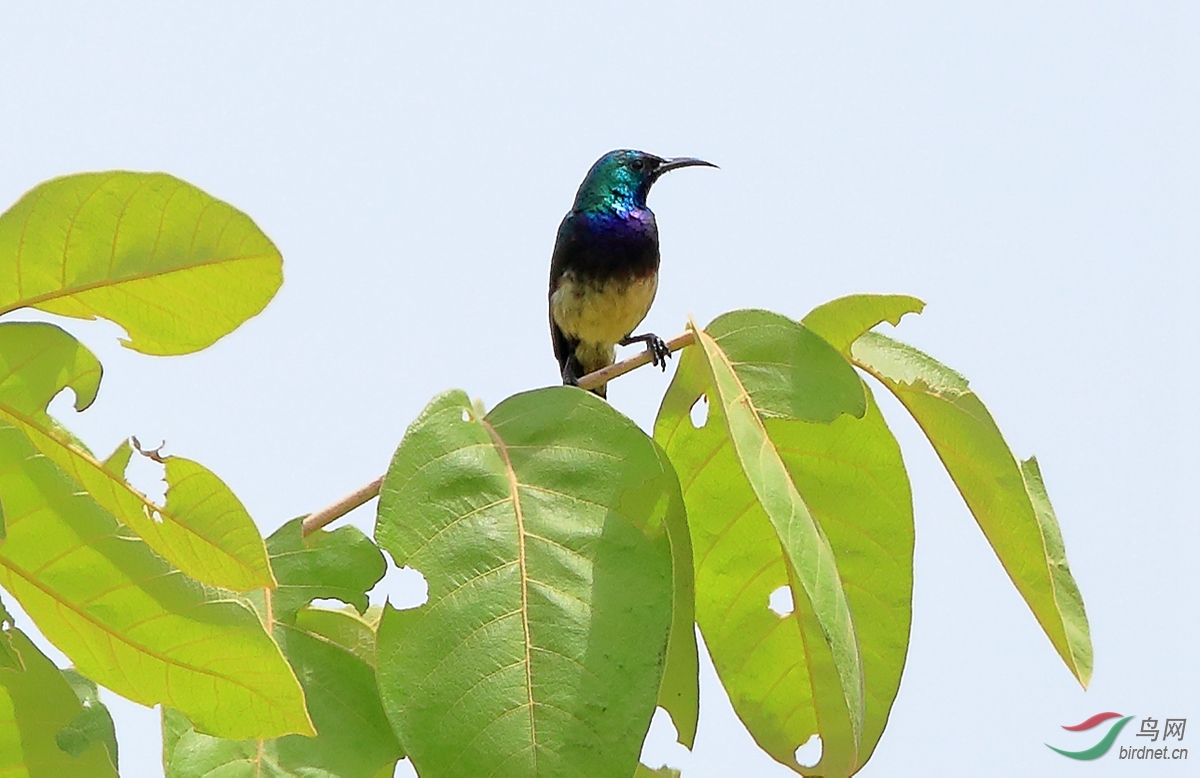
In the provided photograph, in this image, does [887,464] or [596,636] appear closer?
[596,636]

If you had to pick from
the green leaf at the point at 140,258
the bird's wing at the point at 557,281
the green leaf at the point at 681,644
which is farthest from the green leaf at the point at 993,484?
the bird's wing at the point at 557,281

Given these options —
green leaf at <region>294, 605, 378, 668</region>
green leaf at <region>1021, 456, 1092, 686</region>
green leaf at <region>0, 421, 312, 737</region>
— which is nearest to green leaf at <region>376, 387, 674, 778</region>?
green leaf at <region>0, 421, 312, 737</region>

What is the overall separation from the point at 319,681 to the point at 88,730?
24 centimetres

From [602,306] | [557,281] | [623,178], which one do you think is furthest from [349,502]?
[623,178]

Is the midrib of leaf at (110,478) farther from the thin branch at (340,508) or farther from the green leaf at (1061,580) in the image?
the green leaf at (1061,580)

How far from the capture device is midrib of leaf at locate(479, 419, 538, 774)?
115 cm

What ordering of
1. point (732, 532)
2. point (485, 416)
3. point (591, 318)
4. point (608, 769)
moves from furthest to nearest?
point (591, 318) < point (732, 532) < point (485, 416) < point (608, 769)

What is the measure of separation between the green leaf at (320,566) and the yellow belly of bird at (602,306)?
3.32 meters

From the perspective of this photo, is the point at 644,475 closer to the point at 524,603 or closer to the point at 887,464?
the point at 524,603

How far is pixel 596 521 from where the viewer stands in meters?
1.28

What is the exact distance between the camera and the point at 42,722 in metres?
1.33

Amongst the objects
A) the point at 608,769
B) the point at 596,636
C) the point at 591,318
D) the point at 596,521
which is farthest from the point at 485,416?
the point at 591,318

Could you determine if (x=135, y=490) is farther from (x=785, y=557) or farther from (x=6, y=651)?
(x=785, y=557)

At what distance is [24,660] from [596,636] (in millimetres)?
584
